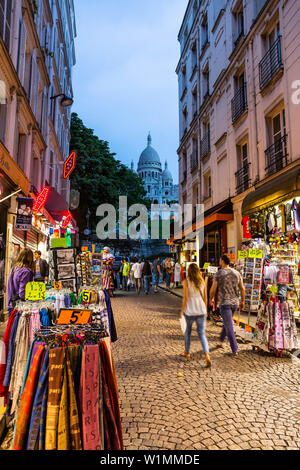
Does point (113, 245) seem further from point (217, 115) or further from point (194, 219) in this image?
point (217, 115)

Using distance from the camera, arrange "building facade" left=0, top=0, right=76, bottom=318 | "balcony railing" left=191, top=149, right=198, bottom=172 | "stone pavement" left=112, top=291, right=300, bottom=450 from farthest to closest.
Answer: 1. "balcony railing" left=191, top=149, right=198, bottom=172
2. "building facade" left=0, top=0, right=76, bottom=318
3. "stone pavement" left=112, top=291, right=300, bottom=450

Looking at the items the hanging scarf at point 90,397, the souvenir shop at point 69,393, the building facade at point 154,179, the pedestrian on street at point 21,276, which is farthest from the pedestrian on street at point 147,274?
the building facade at point 154,179

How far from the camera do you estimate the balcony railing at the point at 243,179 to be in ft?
40.8

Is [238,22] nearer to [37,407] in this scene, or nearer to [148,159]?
[37,407]

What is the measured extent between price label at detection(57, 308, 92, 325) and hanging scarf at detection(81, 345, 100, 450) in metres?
0.41

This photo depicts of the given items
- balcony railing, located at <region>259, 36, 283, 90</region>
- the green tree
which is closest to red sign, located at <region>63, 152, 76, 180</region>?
the green tree

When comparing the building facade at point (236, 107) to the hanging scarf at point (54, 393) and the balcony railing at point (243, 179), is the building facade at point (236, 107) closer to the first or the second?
the balcony railing at point (243, 179)

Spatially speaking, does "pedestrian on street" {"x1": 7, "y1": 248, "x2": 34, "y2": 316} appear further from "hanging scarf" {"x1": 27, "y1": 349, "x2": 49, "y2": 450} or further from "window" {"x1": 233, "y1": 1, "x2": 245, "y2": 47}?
"window" {"x1": 233, "y1": 1, "x2": 245, "y2": 47}

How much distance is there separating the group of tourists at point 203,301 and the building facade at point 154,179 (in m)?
124

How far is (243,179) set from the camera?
42.1ft

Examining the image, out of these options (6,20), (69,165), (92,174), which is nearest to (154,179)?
(92,174)

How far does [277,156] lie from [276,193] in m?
2.88

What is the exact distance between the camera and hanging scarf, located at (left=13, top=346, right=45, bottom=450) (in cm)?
205
